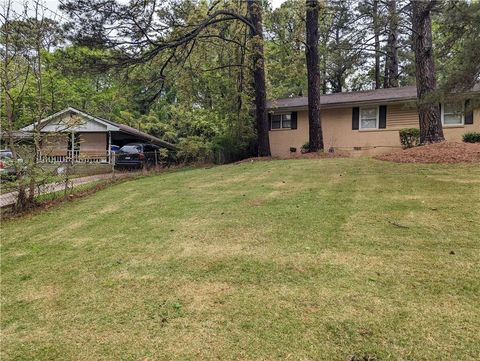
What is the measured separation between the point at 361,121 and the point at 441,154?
26.5 feet

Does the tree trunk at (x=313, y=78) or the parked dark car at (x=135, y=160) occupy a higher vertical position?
the tree trunk at (x=313, y=78)

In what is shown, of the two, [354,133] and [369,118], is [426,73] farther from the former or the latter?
[354,133]

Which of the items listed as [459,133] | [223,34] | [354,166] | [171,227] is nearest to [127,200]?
[171,227]

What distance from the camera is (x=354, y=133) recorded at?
1784 cm

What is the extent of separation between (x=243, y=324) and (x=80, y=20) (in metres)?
11.2

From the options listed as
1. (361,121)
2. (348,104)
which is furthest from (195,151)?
(361,121)

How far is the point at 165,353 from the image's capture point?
2742mm

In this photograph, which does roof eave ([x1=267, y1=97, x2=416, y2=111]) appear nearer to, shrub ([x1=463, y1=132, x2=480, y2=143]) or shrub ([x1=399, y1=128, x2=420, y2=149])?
shrub ([x1=399, y1=128, x2=420, y2=149])

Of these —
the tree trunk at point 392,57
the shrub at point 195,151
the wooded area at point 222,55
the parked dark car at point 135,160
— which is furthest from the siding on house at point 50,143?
the tree trunk at point 392,57

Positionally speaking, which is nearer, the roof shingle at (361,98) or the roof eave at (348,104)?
the roof eave at (348,104)

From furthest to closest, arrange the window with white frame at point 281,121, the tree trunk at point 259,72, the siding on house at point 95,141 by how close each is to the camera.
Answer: the siding on house at point 95,141
the window with white frame at point 281,121
the tree trunk at point 259,72

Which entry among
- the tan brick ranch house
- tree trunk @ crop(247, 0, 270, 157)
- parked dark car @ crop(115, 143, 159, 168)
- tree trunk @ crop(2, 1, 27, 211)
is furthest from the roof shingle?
tree trunk @ crop(2, 1, 27, 211)

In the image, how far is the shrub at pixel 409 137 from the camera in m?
15.7

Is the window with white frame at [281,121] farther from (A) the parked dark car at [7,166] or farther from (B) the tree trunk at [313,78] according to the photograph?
(A) the parked dark car at [7,166]
